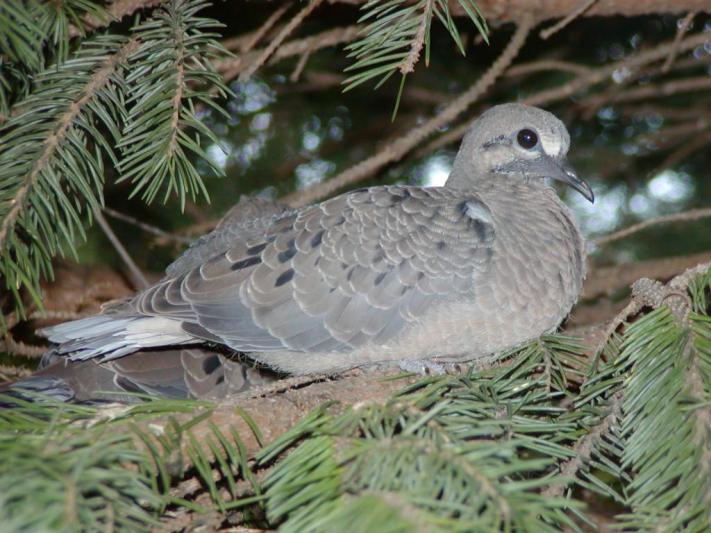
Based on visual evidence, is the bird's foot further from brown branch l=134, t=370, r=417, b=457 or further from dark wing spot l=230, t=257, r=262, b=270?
dark wing spot l=230, t=257, r=262, b=270

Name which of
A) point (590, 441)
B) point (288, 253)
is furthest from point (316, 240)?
point (590, 441)

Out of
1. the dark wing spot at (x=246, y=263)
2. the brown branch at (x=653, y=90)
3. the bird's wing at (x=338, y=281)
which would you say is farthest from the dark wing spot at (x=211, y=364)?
the brown branch at (x=653, y=90)

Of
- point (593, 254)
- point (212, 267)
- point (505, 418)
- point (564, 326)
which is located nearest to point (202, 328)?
point (212, 267)

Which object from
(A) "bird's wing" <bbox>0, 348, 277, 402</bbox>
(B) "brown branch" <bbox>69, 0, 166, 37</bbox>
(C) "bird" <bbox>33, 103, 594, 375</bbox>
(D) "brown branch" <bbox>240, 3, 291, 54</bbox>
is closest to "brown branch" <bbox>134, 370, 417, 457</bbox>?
(C) "bird" <bbox>33, 103, 594, 375</bbox>

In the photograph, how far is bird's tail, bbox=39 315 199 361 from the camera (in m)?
2.20

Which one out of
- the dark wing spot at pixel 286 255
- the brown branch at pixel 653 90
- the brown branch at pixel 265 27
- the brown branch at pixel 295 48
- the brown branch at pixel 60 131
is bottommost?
the dark wing spot at pixel 286 255

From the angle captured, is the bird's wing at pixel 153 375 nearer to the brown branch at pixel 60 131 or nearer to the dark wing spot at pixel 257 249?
the dark wing spot at pixel 257 249

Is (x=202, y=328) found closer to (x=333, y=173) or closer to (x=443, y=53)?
(x=333, y=173)

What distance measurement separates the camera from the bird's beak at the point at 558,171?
2539 millimetres

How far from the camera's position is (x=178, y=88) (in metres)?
1.80

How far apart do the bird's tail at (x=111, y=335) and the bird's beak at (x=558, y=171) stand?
47.9 inches

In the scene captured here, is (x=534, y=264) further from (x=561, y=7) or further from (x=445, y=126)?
(x=445, y=126)

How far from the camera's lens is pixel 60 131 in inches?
68.6

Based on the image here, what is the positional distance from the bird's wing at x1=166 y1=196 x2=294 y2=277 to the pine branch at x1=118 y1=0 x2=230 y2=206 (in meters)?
0.59
